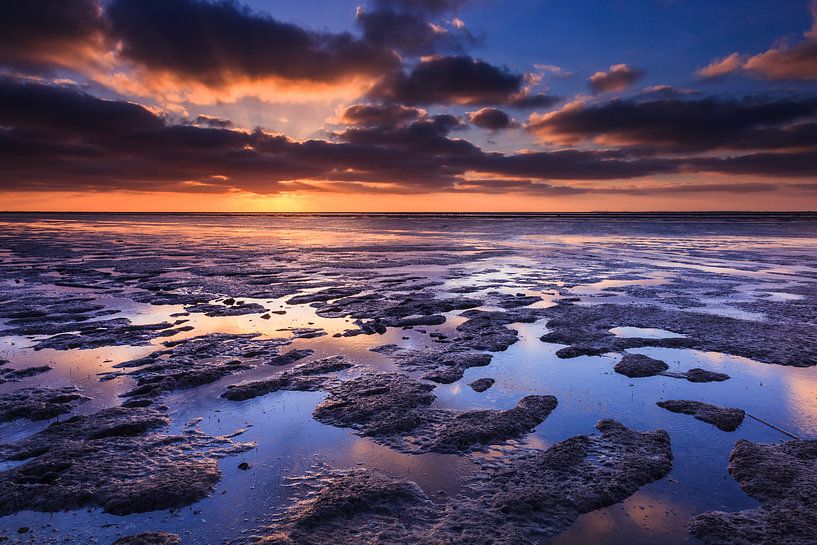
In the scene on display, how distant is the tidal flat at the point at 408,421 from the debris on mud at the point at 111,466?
0.09 feet

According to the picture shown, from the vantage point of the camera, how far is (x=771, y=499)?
4.76m

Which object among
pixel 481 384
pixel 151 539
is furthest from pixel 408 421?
pixel 151 539

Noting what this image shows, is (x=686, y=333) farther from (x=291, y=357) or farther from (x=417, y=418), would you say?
(x=291, y=357)

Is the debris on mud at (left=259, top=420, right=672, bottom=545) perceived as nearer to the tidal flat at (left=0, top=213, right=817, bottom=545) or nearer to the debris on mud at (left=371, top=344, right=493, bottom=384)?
the tidal flat at (left=0, top=213, right=817, bottom=545)

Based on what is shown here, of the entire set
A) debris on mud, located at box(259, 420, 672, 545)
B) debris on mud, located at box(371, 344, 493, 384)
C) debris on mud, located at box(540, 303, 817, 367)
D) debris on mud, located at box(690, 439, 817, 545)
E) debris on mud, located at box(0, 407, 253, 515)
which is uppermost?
debris on mud, located at box(0, 407, 253, 515)

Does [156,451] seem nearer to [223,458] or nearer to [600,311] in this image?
[223,458]

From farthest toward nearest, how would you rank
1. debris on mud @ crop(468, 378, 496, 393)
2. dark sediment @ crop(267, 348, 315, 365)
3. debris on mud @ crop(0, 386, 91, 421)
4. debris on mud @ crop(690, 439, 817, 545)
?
Result: 1. dark sediment @ crop(267, 348, 315, 365)
2. debris on mud @ crop(468, 378, 496, 393)
3. debris on mud @ crop(0, 386, 91, 421)
4. debris on mud @ crop(690, 439, 817, 545)

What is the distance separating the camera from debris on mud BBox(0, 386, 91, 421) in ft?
21.6

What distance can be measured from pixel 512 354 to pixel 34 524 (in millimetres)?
7809

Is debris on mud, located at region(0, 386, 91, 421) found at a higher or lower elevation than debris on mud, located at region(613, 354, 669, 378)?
higher

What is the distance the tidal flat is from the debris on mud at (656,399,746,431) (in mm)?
38

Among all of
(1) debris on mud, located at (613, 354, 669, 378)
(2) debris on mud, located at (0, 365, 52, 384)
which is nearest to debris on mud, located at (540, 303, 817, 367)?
(1) debris on mud, located at (613, 354, 669, 378)

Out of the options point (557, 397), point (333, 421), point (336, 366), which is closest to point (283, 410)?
point (333, 421)

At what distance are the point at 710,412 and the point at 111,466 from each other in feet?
26.4
